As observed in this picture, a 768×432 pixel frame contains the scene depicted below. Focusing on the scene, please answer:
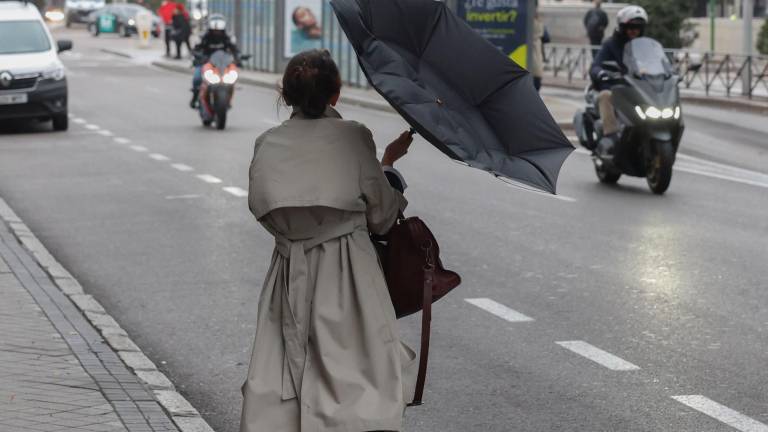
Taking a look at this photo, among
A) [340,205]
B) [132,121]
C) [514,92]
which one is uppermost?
[514,92]

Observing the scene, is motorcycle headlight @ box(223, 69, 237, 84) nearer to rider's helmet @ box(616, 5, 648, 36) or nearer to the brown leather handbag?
rider's helmet @ box(616, 5, 648, 36)

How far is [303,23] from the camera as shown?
40.7 metres

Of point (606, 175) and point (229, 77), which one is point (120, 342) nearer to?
point (606, 175)

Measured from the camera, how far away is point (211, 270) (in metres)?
10.9

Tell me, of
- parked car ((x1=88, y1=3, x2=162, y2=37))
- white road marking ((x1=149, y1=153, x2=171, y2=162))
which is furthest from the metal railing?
parked car ((x1=88, y1=3, x2=162, y2=37))

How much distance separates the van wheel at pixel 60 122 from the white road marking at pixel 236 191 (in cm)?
798

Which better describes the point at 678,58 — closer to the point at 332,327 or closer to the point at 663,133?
the point at 663,133

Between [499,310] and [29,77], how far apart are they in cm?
1464

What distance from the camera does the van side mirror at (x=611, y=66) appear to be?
1544cm

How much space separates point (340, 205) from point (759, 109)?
79.1ft

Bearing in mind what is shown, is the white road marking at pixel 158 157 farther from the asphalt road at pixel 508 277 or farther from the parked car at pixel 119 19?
the parked car at pixel 119 19

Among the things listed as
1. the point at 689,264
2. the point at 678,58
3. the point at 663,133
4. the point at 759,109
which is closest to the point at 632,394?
the point at 689,264

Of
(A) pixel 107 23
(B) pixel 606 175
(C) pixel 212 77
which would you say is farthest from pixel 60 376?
(A) pixel 107 23

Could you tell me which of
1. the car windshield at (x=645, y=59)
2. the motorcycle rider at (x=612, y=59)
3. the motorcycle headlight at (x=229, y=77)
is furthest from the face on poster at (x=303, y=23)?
the car windshield at (x=645, y=59)
